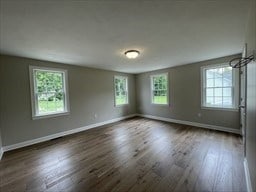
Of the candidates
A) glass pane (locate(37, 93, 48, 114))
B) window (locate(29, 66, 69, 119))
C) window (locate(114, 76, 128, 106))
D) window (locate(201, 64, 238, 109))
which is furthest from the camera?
window (locate(114, 76, 128, 106))

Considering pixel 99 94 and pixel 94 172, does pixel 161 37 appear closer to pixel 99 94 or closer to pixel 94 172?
pixel 94 172

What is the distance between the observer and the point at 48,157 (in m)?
2.61

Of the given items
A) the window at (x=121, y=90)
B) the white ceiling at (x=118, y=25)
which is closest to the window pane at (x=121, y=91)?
the window at (x=121, y=90)

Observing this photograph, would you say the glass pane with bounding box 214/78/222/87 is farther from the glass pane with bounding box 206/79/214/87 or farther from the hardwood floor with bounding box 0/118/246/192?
the hardwood floor with bounding box 0/118/246/192

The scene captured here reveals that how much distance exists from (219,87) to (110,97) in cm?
387

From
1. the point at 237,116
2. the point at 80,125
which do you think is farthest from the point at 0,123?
the point at 237,116

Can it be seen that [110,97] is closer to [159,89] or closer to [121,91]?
[121,91]

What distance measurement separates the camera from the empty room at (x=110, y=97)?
5.27 ft

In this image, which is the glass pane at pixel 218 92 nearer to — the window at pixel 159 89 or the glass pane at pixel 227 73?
the glass pane at pixel 227 73

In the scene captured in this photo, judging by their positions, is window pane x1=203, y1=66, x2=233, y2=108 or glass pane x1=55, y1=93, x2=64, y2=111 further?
glass pane x1=55, y1=93, x2=64, y2=111

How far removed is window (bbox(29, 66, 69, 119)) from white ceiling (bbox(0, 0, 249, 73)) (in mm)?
885

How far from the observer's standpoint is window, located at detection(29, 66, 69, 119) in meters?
3.44

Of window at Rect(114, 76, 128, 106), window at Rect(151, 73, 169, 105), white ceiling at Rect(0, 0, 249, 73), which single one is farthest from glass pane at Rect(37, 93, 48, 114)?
window at Rect(151, 73, 169, 105)

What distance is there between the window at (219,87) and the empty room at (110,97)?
0.03m
